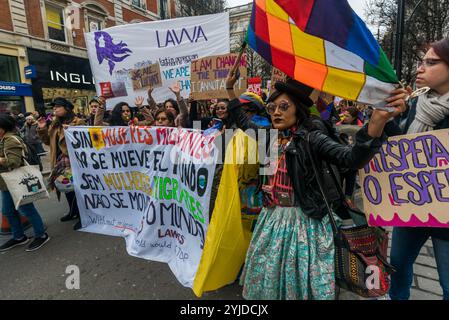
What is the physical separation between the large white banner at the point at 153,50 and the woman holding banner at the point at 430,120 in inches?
137

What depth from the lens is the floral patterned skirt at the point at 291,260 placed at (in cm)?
160

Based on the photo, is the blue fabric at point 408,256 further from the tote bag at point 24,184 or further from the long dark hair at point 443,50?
the tote bag at point 24,184

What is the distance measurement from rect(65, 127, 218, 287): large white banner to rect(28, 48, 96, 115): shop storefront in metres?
14.0

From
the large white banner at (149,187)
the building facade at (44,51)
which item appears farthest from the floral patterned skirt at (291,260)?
the building facade at (44,51)

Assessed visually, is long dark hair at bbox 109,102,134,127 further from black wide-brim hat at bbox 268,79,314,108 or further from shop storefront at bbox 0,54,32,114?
shop storefront at bbox 0,54,32,114

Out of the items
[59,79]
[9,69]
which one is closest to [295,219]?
[9,69]

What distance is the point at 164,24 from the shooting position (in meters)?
4.90

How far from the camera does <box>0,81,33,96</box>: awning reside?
13.8 metres

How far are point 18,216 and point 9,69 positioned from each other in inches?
578

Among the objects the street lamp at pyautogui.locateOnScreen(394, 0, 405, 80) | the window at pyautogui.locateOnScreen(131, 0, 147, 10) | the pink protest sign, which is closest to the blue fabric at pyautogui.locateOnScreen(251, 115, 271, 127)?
the pink protest sign

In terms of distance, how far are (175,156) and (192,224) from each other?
2.33 ft

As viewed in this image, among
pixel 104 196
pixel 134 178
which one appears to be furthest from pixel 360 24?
pixel 104 196

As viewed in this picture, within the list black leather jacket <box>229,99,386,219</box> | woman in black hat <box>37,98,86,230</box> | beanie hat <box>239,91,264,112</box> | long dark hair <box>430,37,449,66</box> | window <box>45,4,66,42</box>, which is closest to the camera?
long dark hair <box>430,37,449,66</box>

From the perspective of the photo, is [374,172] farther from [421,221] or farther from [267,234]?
[267,234]
